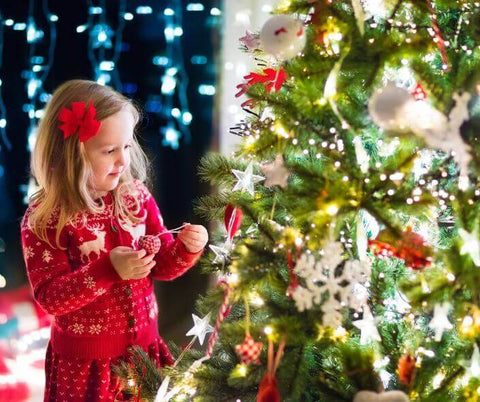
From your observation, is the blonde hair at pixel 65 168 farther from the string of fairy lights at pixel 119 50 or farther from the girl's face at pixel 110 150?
the string of fairy lights at pixel 119 50

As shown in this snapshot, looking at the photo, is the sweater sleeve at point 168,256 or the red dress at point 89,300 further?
the sweater sleeve at point 168,256

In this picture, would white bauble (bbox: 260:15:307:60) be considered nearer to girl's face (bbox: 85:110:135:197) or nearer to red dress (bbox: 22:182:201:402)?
girl's face (bbox: 85:110:135:197)

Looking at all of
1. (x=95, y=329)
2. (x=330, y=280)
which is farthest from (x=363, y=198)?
(x=95, y=329)

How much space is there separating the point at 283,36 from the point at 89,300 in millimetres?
789

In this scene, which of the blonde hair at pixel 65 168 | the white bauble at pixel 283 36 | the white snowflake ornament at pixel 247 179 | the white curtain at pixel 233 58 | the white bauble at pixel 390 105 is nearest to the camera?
the white bauble at pixel 390 105

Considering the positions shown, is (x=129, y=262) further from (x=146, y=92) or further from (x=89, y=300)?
(x=146, y=92)

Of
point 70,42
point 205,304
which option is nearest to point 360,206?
point 205,304

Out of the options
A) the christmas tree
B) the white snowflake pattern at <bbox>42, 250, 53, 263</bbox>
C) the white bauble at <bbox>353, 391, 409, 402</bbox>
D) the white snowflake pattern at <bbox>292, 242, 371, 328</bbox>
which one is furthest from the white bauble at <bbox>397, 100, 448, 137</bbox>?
the white snowflake pattern at <bbox>42, 250, 53, 263</bbox>

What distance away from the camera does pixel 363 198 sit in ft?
3.63

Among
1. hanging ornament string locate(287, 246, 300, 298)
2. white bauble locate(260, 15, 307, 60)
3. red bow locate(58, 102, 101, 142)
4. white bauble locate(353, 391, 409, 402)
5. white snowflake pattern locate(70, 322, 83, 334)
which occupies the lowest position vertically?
white snowflake pattern locate(70, 322, 83, 334)

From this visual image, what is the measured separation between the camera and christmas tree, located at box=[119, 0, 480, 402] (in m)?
1.06

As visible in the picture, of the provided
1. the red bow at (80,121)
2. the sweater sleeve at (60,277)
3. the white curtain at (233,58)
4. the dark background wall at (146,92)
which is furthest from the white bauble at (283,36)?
the dark background wall at (146,92)

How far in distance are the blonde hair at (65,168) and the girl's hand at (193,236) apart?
0.17 metres

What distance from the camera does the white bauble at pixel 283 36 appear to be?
1.08 metres
